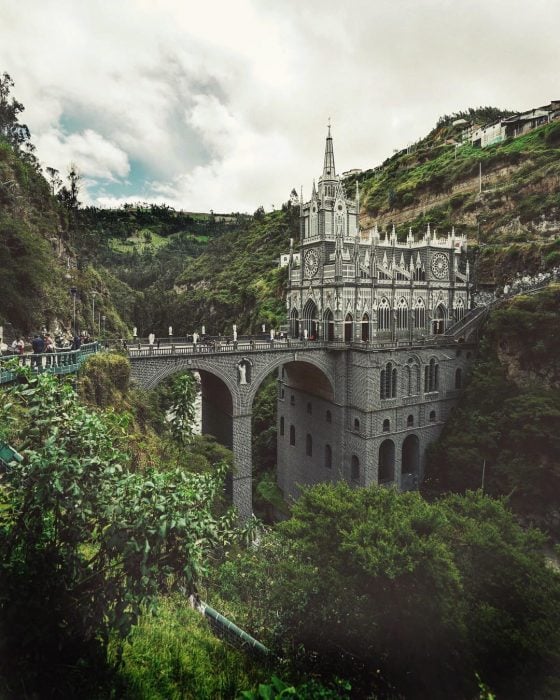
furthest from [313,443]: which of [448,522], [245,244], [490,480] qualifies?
[245,244]

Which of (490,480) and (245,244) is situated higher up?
(245,244)

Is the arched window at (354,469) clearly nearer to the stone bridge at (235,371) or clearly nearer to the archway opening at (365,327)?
the stone bridge at (235,371)

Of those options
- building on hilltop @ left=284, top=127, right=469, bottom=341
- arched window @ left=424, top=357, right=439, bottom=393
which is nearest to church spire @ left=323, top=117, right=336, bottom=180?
building on hilltop @ left=284, top=127, right=469, bottom=341

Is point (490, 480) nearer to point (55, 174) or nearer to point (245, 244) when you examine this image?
point (55, 174)

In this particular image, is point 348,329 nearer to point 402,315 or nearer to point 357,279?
point 357,279

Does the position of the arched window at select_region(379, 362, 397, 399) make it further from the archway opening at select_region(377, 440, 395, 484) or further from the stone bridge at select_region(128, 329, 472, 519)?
the archway opening at select_region(377, 440, 395, 484)

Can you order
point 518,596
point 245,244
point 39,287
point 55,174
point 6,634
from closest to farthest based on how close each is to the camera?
1. point 6,634
2. point 518,596
3. point 39,287
4. point 55,174
5. point 245,244

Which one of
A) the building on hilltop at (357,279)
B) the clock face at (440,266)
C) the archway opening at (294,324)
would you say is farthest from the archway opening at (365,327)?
the clock face at (440,266)
